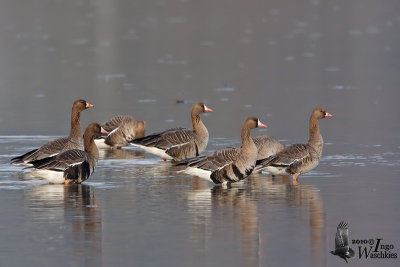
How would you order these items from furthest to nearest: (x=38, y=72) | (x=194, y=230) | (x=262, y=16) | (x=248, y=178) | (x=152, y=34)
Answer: (x=262, y=16) < (x=152, y=34) < (x=38, y=72) < (x=248, y=178) < (x=194, y=230)

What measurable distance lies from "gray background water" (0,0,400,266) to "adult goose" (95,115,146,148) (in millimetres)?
1233

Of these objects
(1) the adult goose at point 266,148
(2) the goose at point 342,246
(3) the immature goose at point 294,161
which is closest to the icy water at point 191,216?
(2) the goose at point 342,246

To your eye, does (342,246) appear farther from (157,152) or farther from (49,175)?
(157,152)

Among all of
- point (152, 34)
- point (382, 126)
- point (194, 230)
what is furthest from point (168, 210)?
point (152, 34)

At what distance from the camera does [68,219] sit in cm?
1202

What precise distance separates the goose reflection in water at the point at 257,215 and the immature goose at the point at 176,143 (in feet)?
7.10

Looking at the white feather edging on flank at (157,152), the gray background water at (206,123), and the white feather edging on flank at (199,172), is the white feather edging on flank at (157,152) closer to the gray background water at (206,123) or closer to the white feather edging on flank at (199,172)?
the gray background water at (206,123)

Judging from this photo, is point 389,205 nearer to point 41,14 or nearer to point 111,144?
point 111,144

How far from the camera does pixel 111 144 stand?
19.5 m

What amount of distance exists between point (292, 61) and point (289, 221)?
23.6 meters

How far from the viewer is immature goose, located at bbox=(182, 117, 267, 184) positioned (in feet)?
47.6

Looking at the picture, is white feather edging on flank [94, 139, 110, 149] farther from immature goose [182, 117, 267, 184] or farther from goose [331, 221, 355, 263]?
goose [331, 221, 355, 263]

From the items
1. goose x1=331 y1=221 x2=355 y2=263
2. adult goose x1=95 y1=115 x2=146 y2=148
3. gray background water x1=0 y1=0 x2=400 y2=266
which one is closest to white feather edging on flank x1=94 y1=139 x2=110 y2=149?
adult goose x1=95 y1=115 x2=146 y2=148

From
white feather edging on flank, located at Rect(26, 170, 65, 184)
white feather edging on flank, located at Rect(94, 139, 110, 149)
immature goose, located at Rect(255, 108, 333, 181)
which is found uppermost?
white feather edging on flank, located at Rect(94, 139, 110, 149)
